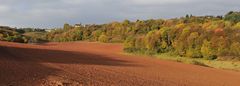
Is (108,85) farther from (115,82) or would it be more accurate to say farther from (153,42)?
(153,42)

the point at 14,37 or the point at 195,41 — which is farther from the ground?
the point at 14,37

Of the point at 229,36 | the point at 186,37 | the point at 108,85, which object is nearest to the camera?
the point at 108,85

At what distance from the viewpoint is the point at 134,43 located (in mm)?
69000

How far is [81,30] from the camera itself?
106875 millimetres

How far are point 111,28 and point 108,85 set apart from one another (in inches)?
3159

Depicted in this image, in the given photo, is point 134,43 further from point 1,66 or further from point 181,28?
point 1,66

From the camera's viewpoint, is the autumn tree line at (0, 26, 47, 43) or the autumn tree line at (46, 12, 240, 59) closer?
the autumn tree line at (46, 12, 240, 59)

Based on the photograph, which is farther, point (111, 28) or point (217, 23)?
point (111, 28)

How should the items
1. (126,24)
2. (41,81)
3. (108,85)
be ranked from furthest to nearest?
(126,24), (108,85), (41,81)

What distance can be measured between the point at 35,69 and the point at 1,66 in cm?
154

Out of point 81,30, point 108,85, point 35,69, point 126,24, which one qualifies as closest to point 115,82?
point 108,85

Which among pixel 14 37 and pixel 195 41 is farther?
pixel 14 37

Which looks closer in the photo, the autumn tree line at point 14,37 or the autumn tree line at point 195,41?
the autumn tree line at point 195,41

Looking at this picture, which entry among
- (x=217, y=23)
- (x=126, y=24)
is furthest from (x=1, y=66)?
(x=126, y=24)
